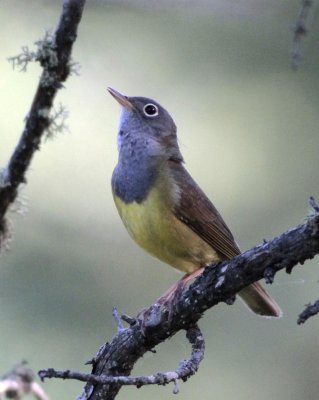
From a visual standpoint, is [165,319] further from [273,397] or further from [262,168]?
[262,168]

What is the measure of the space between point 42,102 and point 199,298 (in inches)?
51.4

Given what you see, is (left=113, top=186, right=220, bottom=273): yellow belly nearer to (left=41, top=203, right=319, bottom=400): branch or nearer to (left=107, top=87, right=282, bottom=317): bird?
(left=107, top=87, right=282, bottom=317): bird

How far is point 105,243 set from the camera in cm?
942

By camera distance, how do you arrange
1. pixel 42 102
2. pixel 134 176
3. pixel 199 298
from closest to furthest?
pixel 199 298 → pixel 42 102 → pixel 134 176

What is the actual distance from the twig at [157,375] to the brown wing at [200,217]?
120 cm

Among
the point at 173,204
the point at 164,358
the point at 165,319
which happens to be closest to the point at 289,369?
the point at 164,358

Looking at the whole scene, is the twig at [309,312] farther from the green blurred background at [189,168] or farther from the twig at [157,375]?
the green blurred background at [189,168]

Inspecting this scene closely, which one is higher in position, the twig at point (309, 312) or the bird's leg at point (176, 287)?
the bird's leg at point (176, 287)

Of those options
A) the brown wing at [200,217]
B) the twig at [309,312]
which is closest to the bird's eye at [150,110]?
the brown wing at [200,217]

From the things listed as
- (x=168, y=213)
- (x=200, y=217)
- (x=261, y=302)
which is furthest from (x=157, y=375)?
(x=261, y=302)

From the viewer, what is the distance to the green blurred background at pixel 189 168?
866 centimetres

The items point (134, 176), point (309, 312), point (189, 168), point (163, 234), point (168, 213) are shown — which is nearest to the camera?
point (309, 312)

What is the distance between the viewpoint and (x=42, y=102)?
491cm

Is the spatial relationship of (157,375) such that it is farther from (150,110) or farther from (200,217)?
(150,110)
